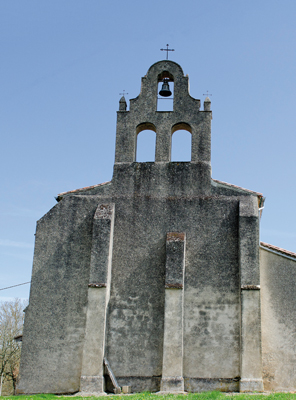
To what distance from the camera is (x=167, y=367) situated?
46.0ft

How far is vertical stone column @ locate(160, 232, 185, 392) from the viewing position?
13.9 metres

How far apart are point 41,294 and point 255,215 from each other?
7.59m

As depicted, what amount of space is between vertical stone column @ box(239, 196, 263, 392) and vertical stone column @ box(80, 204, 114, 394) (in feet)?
14.0

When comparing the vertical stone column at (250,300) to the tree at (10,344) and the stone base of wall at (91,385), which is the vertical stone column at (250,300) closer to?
the stone base of wall at (91,385)

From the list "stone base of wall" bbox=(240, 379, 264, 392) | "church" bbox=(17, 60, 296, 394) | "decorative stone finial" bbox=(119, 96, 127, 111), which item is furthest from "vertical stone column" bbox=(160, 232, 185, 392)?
"decorative stone finial" bbox=(119, 96, 127, 111)

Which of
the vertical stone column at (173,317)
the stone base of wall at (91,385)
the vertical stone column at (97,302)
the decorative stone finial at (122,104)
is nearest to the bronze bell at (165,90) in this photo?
the decorative stone finial at (122,104)

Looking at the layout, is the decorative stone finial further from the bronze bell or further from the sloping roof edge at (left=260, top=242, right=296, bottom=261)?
the sloping roof edge at (left=260, top=242, right=296, bottom=261)

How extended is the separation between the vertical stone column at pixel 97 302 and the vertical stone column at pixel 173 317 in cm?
193

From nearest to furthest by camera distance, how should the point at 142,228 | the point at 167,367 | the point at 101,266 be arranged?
the point at 167,367 → the point at 101,266 → the point at 142,228

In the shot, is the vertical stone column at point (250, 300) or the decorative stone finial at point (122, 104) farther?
the decorative stone finial at point (122, 104)

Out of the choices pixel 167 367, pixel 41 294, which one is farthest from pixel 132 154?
pixel 167 367

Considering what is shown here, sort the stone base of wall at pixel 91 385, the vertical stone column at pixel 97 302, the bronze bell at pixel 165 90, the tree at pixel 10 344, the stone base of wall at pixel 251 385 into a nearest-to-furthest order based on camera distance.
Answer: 1. the stone base of wall at pixel 251 385
2. the stone base of wall at pixel 91 385
3. the vertical stone column at pixel 97 302
4. the bronze bell at pixel 165 90
5. the tree at pixel 10 344

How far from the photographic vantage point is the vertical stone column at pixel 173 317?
13.9 metres

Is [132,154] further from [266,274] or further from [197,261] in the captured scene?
[266,274]
